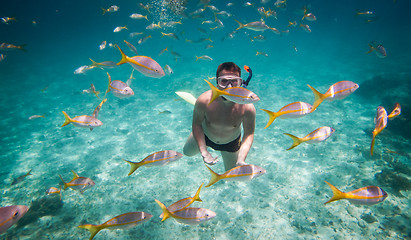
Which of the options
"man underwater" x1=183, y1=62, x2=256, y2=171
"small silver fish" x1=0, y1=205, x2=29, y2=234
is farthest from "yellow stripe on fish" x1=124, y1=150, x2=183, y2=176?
"small silver fish" x1=0, y1=205, x2=29, y2=234

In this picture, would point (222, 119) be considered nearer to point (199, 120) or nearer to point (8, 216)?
point (199, 120)

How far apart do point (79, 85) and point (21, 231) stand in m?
22.0

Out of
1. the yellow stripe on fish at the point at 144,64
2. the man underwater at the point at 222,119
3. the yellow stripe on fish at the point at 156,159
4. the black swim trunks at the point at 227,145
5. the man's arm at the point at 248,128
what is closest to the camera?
the yellow stripe on fish at the point at 156,159

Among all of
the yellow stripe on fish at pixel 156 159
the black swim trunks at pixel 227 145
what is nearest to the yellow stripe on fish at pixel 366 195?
the black swim trunks at pixel 227 145

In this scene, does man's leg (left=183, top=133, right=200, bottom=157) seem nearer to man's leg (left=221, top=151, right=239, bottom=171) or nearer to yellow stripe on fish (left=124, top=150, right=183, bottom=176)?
man's leg (left=221, top=151, right=239, bottom=171)

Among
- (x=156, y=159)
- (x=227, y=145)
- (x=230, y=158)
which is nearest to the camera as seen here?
(x=156, y=159)

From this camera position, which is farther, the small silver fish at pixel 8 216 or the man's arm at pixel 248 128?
the man's arm at pixel 248 128

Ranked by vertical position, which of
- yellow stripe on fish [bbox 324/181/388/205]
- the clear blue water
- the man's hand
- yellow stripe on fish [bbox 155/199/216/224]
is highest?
the man's hand

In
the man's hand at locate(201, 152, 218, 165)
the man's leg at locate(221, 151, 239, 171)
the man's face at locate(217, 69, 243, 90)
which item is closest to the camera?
the man's hand at locate(201, 152, 218, 165)

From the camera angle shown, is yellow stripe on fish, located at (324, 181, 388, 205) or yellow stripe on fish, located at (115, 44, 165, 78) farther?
yellow stripe on fish, located at (115, 44, 165, 78)

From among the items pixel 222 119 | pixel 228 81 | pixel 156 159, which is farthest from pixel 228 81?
pixel 156 159

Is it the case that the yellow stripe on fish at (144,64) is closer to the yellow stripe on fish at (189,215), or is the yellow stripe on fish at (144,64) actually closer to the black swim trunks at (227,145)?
the black swim trunks at (227,145)

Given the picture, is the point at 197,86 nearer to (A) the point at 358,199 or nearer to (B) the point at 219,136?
(B) the point at 219,136

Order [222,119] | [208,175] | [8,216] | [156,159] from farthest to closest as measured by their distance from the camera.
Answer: [208,175], [222,119], [156,159], [8,216]
